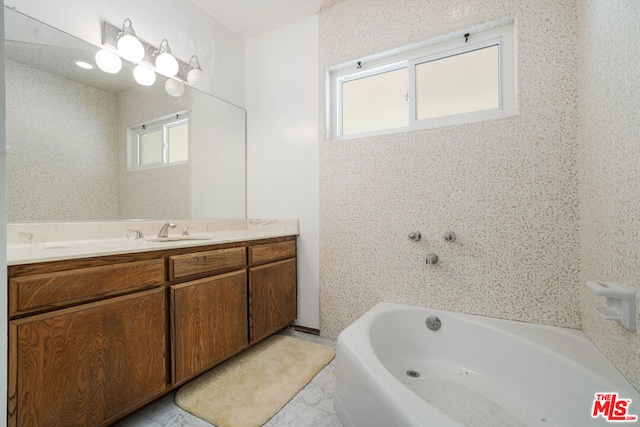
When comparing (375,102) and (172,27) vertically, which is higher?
(172,27)

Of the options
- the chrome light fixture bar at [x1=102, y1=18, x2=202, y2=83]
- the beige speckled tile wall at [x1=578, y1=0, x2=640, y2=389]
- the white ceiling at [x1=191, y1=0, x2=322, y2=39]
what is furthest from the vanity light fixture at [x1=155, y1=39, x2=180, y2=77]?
the beige speckled tile wall at [x1=578, y1=0, x2=640, y2=389]

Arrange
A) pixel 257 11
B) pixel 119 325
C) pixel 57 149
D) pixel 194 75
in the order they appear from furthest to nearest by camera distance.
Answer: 1. pixel 257 11
2. pixel 194 75
3. pixel 57 149
4. pixel 119 325

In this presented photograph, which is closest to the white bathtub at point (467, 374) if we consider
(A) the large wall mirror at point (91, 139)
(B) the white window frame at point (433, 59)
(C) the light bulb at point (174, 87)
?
(B) the white window frame at point (433, 59)

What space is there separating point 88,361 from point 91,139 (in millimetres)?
1206

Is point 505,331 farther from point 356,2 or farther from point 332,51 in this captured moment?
point 356,2

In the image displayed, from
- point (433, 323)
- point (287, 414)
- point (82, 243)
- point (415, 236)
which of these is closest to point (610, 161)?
point (415, 236)

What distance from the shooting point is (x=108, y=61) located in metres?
1.68

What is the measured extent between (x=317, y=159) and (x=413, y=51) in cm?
99

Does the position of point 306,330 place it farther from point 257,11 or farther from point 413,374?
point 257,11

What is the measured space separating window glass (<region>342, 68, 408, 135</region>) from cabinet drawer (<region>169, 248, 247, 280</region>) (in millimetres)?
1247

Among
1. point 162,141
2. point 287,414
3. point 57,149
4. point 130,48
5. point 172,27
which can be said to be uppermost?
point 172,27

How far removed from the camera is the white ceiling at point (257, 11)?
7.02ft

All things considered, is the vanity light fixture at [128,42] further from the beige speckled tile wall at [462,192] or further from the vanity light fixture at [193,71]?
the beige speckled tile wall at [462,192]

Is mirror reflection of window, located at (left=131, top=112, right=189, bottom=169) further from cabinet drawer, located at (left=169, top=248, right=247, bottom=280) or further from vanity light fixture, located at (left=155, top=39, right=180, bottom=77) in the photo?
cabinet drawer, located at (left=169, top=248, right=247, bottom=280)
